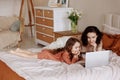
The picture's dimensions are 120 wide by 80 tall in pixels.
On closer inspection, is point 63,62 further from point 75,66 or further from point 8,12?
point 8,12

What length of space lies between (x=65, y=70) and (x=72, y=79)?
0.17 metres

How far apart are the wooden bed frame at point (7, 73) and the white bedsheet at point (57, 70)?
0.04 metres

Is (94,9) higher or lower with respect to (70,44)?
higher

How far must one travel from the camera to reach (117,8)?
3893mm

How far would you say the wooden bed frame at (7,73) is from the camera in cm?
211

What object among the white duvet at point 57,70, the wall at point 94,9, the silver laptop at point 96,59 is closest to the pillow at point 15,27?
the wall at point 94,9

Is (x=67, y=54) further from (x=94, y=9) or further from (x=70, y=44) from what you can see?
(x=94, y=9)

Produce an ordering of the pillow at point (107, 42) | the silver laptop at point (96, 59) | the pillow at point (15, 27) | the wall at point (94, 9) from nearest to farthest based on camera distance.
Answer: the silver laptop at point (96, 59), the pillow at point (107, 42), the wall at point (94, 9), the pillow at point (15, 27)

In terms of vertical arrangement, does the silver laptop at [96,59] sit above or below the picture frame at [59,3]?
below

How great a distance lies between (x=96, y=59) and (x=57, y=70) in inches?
15.6

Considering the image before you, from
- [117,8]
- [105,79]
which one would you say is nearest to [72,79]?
[105,79]

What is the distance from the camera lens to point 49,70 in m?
2.06

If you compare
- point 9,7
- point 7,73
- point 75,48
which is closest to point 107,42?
point 75,48

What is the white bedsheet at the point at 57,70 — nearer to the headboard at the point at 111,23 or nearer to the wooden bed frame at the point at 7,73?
the wooden bed frame at the point at 7,73
